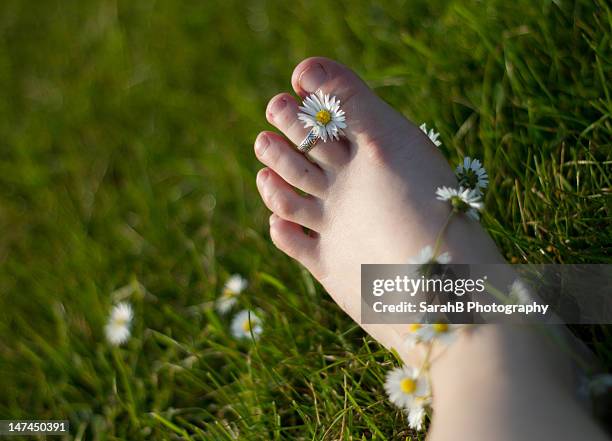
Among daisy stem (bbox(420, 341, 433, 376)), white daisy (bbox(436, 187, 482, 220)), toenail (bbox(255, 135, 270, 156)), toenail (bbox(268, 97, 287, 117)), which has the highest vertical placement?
toenail (bbox(268, 97, 287, 117))

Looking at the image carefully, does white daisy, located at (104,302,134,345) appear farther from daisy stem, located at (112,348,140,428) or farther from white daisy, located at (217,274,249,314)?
white daisy, located at (217,274,249,314)

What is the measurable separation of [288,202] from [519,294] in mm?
479

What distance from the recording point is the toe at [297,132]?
4.06 feet

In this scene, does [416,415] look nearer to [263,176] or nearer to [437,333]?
[437,333]

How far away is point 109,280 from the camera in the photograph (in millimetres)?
1474

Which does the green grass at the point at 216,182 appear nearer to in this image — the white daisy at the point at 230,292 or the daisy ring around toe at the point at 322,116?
the white daisy at the point at 230,292

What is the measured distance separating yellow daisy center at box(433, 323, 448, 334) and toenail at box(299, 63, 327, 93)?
50 centimetres

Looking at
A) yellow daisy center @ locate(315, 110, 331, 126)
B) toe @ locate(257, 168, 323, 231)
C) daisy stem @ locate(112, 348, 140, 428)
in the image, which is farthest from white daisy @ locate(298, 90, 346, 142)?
daisy stem @ locate(112, 348, 140, 428)

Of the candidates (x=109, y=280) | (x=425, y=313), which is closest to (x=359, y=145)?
(x=425, y=313)

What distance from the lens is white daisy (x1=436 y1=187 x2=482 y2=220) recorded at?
1040 millimetres

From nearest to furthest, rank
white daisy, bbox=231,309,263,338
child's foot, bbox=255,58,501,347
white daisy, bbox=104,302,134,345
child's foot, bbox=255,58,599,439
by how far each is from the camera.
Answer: child's foot, bbox=255,58,599,439 → child's foot, bbox=255,58,501,347 → white daisy, bbox=231,309,263,338 → white daisy, bbox=104,302,134,345

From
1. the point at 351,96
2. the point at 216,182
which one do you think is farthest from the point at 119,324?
the point at 351,96

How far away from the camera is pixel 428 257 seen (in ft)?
3.35

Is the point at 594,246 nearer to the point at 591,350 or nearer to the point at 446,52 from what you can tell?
the point at 591,350
